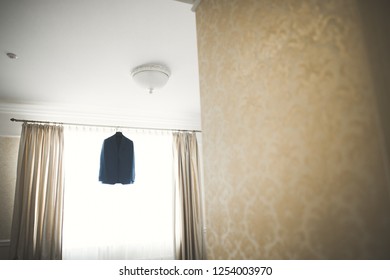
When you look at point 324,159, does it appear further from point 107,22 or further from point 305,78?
point 107,22

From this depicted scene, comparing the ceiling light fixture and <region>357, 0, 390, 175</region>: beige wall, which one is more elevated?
the ceiling light fixture

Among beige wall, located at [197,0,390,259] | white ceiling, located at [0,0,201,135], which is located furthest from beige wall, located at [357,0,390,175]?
white ceiling, located at [0,0,201,135]

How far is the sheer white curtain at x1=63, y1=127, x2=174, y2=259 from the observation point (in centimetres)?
347

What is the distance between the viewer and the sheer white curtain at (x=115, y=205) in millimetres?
3471

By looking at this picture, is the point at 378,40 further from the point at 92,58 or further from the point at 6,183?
the point at 6,183

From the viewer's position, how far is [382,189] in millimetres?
637

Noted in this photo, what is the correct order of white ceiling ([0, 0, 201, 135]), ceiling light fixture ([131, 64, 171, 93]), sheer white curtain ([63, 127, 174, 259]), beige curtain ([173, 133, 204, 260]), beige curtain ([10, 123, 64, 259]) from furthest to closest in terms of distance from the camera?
beige curtain ([173, 133, 204, 260])
sheer white curtain ([63, 127, 174, 259])
beige curtain ([10, 123, 64, 259])
ceiling light fixture ([131, 64, 171, 93])
white ceiling ([0, 0, 201, 135])

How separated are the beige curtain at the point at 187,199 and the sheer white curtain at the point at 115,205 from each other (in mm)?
123

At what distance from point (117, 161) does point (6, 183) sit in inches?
53.7

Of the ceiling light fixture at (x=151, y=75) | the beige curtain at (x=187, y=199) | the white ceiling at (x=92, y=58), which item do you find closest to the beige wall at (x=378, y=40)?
the white ceiling at (x=92, y=58)

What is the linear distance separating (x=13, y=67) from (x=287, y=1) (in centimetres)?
266

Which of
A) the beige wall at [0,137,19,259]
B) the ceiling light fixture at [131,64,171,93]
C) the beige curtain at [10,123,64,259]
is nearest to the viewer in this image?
the ceiling light fixture at [131,64,171,93]

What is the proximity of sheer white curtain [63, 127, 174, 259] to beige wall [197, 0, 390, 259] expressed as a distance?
279cm

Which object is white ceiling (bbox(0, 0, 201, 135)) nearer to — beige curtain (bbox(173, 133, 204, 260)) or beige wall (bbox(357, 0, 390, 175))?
beige curtain (bbox(173, 133, 204, 260))
